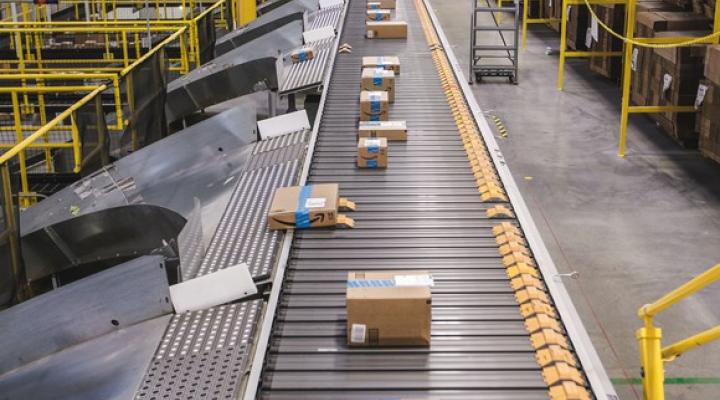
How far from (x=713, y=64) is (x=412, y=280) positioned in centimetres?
617

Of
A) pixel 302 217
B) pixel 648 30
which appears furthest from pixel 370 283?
pixel 648 30

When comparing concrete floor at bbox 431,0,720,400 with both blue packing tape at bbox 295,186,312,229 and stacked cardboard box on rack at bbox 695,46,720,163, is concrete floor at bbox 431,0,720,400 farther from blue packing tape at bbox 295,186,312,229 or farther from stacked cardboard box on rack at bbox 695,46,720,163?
blue packing tape at bbox 295,186,312,229

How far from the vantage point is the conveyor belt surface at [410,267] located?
3.22 meters

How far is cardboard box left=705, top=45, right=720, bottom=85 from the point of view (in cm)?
840

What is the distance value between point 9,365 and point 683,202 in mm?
6597

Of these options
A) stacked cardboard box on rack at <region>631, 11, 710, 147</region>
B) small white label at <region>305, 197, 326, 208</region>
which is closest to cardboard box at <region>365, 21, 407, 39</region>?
stacked cardboard box on rack at <region>631, 11, 710, 147</region>

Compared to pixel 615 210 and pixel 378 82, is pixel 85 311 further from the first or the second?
pixel 615 210

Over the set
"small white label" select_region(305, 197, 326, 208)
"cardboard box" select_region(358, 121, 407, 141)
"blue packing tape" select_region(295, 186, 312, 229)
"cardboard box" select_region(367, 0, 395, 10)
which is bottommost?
"blue packing tape" select_region(295, 186, 312, 229)

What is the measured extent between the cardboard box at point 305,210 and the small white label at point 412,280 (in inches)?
37.6

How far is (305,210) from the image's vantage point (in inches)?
176

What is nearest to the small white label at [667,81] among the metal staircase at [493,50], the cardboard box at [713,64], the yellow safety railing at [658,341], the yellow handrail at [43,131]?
the cardboard box at [713,64]

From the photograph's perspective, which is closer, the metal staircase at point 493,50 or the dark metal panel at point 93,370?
the dark metal panel at point 93,370

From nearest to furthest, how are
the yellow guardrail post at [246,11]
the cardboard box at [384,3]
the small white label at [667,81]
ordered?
the small white label at [667,81] < the cardboard box at [384,3] < the yellow guardrail post at [246,11]

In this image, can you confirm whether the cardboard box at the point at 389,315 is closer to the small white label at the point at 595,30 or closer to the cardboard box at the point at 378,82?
the cardboard box at the point at 378,82
